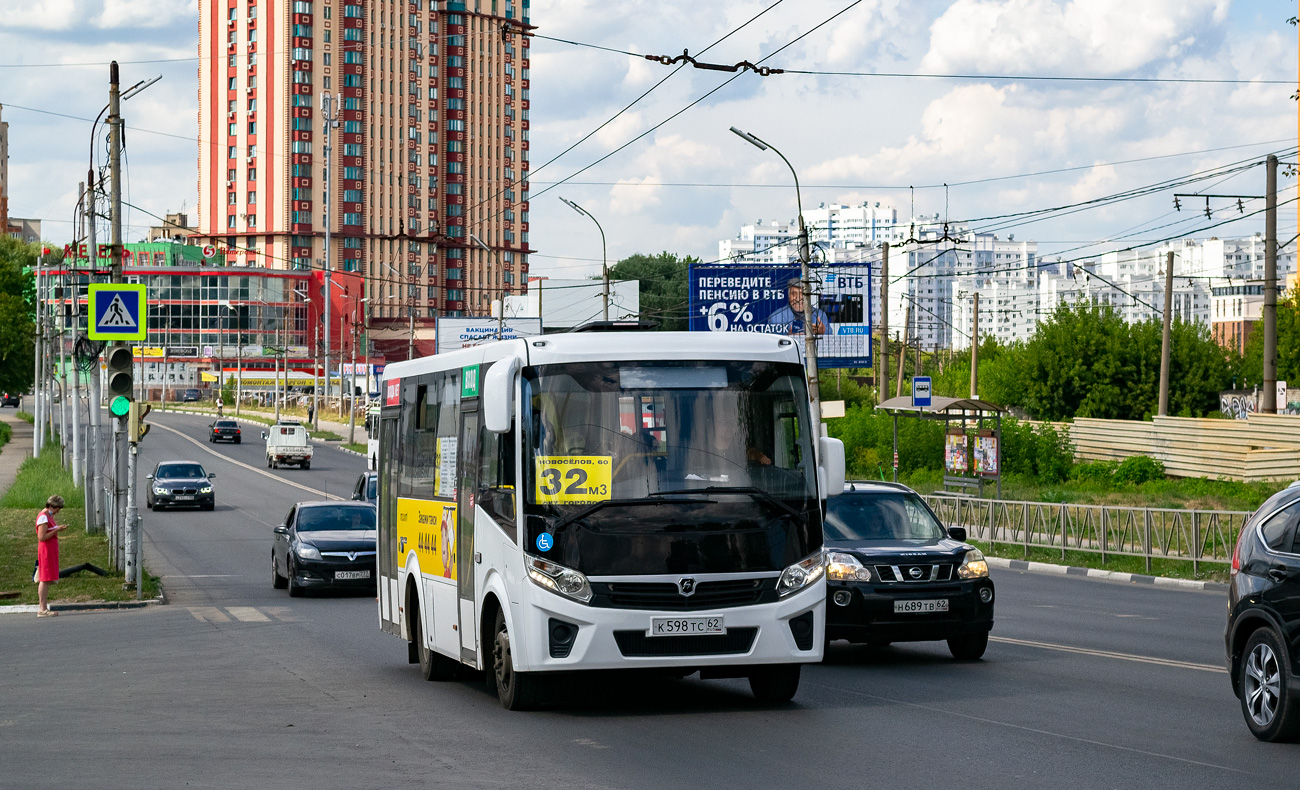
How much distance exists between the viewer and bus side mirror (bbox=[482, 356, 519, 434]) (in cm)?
1084

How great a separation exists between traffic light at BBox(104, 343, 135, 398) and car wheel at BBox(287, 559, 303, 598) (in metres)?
3.65

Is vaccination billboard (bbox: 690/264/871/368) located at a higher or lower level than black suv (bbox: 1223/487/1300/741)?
higher

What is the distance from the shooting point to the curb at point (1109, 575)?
1010 inches

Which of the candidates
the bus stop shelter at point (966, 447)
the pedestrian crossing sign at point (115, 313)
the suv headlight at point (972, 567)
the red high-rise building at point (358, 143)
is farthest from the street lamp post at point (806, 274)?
the red high-rise building at point (358, 143)

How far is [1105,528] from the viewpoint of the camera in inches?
1138

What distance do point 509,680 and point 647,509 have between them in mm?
1672

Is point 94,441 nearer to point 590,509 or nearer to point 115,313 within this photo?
point 115,313

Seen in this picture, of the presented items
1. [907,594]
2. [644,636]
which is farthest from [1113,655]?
[644,636]

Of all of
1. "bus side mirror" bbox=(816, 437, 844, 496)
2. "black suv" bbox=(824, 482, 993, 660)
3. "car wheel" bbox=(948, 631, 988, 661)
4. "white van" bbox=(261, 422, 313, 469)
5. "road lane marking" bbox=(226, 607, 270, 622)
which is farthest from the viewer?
"white van" bbox=(261, 422, 313, 469)

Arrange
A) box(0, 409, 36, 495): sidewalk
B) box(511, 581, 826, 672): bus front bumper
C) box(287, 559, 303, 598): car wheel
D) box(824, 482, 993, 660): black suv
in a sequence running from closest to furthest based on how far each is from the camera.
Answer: box(511, 581, 826, 672): bus front bumper < box(824, 482, 993, 660): black suv < box(287, 559, 303, 598): car wheel < box(0, 409, 36, 495): sidewalk

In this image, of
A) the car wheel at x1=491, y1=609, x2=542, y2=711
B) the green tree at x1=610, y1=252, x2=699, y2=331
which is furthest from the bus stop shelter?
the green tree at x1=610, y1=252, x2=699, y2=331

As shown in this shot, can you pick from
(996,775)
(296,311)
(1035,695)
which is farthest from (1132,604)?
(296,311)

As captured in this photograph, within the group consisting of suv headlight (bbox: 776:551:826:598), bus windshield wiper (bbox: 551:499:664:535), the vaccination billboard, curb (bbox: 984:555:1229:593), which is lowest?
curb (bbox: 984:555:1229:593)

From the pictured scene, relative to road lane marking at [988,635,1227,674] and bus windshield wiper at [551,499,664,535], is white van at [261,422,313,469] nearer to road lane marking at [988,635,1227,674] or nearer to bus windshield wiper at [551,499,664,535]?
road lane marking at [988,635,1227,674]
